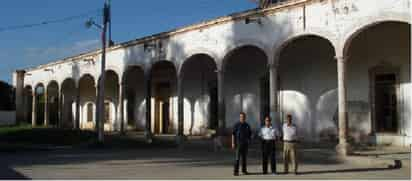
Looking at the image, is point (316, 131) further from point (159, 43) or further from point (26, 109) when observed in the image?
point (26, 109)

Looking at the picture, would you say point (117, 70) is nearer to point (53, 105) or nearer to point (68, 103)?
point (68, 103)

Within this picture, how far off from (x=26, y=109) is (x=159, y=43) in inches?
791

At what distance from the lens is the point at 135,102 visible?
29.6 m

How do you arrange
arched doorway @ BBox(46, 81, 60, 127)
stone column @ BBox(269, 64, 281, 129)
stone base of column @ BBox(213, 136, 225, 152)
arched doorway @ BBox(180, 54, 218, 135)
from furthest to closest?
arched doorway @ BBox(46, 81, 60, 127) → arched doorway @ BBox(180, 54, 218, 135) → stone base of column @ BBox(213, 136, 225, 152) → stone column @ BBox(269, 64, 281, 129)

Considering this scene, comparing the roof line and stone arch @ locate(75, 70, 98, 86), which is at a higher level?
the roof line

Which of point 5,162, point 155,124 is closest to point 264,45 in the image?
point 5,162

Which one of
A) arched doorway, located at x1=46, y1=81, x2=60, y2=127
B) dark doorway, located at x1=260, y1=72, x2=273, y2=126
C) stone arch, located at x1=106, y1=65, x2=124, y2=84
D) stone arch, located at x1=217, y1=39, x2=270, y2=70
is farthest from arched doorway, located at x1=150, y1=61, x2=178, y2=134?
arched doorway, located at x1=46, y1=81, x2=60, y2=127

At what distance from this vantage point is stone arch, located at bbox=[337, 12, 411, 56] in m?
13.6

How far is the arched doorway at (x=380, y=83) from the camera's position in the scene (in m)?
16.6

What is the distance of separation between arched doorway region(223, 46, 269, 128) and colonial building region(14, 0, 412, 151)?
4 cm

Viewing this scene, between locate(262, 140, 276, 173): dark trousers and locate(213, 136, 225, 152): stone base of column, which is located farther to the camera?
locate(213, 136, 225, 152): stone base of column

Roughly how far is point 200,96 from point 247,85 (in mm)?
3380

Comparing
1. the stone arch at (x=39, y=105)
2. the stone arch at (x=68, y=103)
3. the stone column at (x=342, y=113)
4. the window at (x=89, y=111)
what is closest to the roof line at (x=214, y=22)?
the stone column at (x=342, y=113)

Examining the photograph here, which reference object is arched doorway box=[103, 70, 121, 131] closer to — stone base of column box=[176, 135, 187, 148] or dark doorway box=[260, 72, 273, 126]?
stone base of column box=[176, 135, 187, 148]
